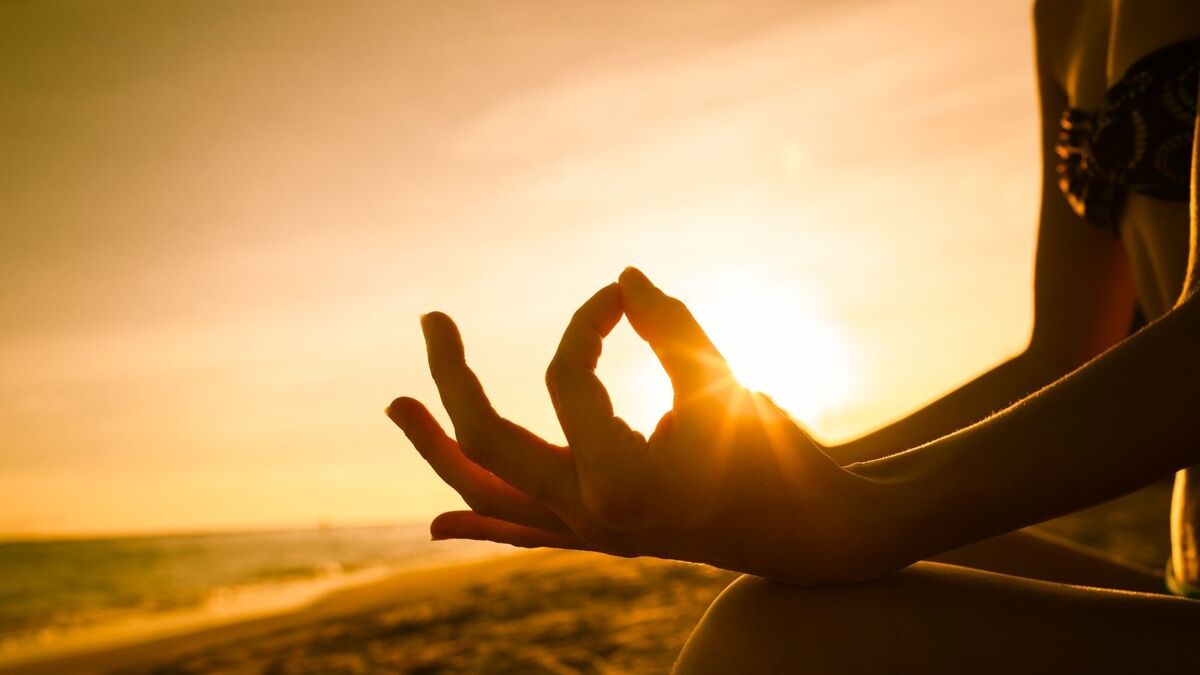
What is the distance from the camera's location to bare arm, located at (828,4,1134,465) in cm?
167

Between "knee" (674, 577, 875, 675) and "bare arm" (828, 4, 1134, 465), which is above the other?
"bare arm" (828, 4, 1134, 465)

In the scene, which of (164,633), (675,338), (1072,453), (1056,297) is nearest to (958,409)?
(1056,297)

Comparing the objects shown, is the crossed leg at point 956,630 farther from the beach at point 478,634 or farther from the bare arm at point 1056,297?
the beach at point 478,634

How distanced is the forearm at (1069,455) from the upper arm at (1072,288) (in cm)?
116

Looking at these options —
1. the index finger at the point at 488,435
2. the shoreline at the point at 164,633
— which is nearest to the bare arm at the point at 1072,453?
the index finger at the point at 488,435

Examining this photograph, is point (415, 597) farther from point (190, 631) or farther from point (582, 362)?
point (582, 362)

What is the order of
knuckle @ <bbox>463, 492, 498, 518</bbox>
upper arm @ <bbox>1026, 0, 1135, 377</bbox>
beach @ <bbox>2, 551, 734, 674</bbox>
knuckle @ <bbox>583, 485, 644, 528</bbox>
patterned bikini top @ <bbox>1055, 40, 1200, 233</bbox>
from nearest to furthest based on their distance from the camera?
knuckle @ <bbox>583, 485, 644, 528</bbox> → knuckle @ <bbox>463, 492, 498, 518</bbox> → patterned bikini top @ <bbox>1055, 40, 1200, 233</bbox> → upper arm @ <bbox>1026, 0, 1135, 377</bbox> → beach @ <bbox>2, 551, 734, 674</bbox>

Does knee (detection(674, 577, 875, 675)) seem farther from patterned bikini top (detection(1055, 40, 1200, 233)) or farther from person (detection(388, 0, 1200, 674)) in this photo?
patterned bikini top (detection(1055, 40, 1200, 233))

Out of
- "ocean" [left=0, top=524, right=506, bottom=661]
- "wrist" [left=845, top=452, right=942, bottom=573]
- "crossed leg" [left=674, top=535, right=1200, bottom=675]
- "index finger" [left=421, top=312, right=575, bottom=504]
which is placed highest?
"index finger" [left=421, top=312, right=575, bottom=504]

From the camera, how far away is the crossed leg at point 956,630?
73cm

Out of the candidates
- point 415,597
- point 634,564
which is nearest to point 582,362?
point 634,564

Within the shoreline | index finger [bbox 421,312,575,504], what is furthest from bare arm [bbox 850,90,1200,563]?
the shoreline

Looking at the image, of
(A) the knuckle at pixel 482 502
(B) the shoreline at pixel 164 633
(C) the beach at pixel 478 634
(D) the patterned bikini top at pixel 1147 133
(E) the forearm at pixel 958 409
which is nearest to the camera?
(A) the knuckle at pixel 482 502

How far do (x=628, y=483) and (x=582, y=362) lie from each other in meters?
0.13
